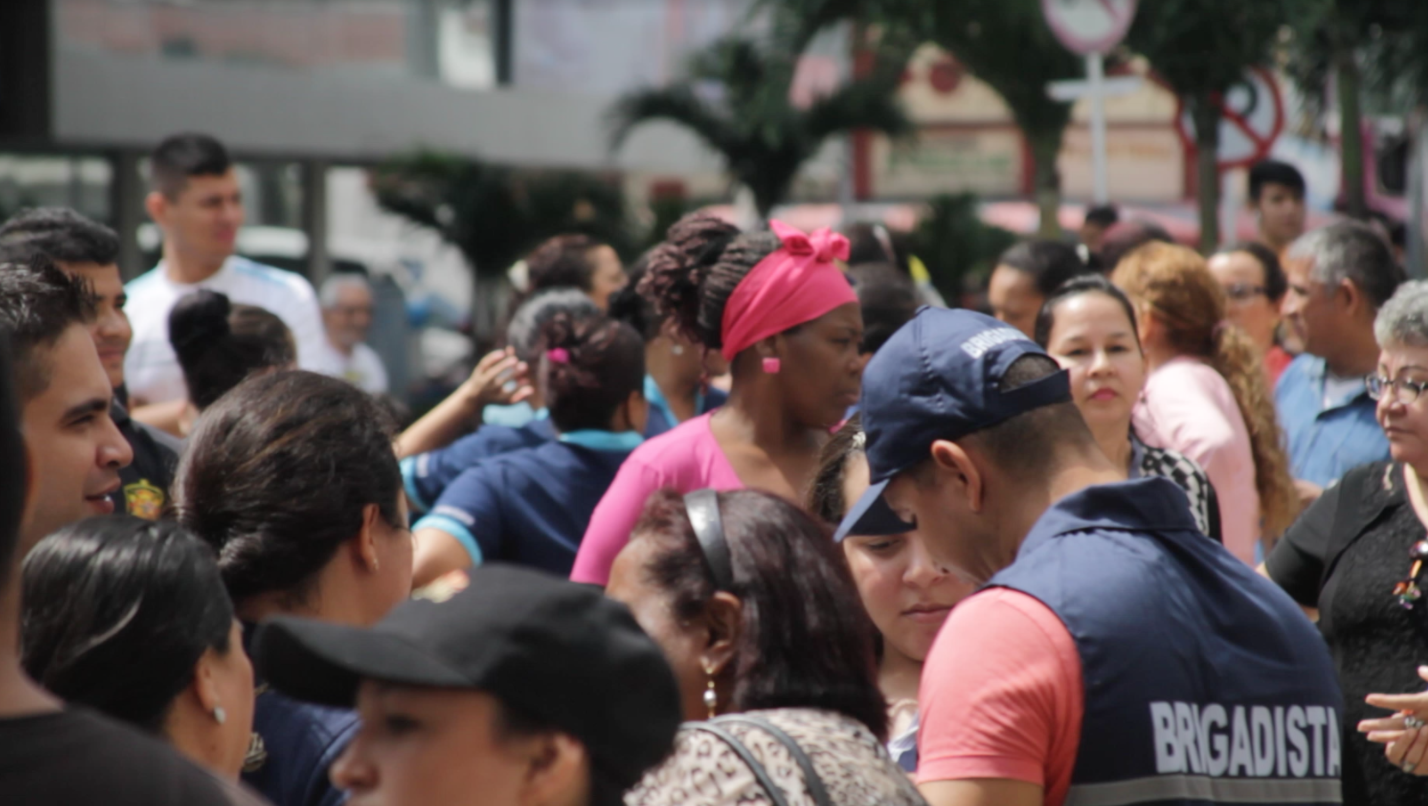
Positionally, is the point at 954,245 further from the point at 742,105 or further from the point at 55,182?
the point at 55,182

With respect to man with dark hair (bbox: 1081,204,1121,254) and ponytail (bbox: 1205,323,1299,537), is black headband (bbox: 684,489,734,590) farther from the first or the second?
man with dark hair (bbox: 1081,204,1121,254)

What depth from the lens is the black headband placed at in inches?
89.9

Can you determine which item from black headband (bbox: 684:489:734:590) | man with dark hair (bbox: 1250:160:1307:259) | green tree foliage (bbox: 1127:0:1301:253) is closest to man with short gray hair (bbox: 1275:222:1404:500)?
man with dark hair (bbox: 1250:160:1307:259)

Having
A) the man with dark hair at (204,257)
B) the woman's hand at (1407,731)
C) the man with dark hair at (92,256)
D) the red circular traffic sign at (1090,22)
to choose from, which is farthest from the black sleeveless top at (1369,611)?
the red circular traffic sign at (1090,22)

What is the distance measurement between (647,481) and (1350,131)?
848cm

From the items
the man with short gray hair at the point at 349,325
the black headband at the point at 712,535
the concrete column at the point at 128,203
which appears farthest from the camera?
the concrete column at the point at 128,203

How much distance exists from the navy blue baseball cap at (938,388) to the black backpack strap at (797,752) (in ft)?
1.91

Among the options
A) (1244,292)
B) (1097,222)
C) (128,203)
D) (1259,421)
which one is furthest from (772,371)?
(128,203)

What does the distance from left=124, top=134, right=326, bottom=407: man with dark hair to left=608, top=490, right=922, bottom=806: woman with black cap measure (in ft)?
13.3

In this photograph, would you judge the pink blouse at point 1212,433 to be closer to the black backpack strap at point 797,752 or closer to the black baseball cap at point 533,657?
the black backpack strap at point 797,752

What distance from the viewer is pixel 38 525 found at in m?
2.86

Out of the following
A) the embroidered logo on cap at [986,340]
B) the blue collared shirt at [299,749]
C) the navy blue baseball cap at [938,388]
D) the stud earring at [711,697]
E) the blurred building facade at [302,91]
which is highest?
the blurred building facade at [302,91]

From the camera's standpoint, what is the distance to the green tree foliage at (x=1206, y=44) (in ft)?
32.8

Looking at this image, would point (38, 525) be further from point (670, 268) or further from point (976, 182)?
point (976, 182)
